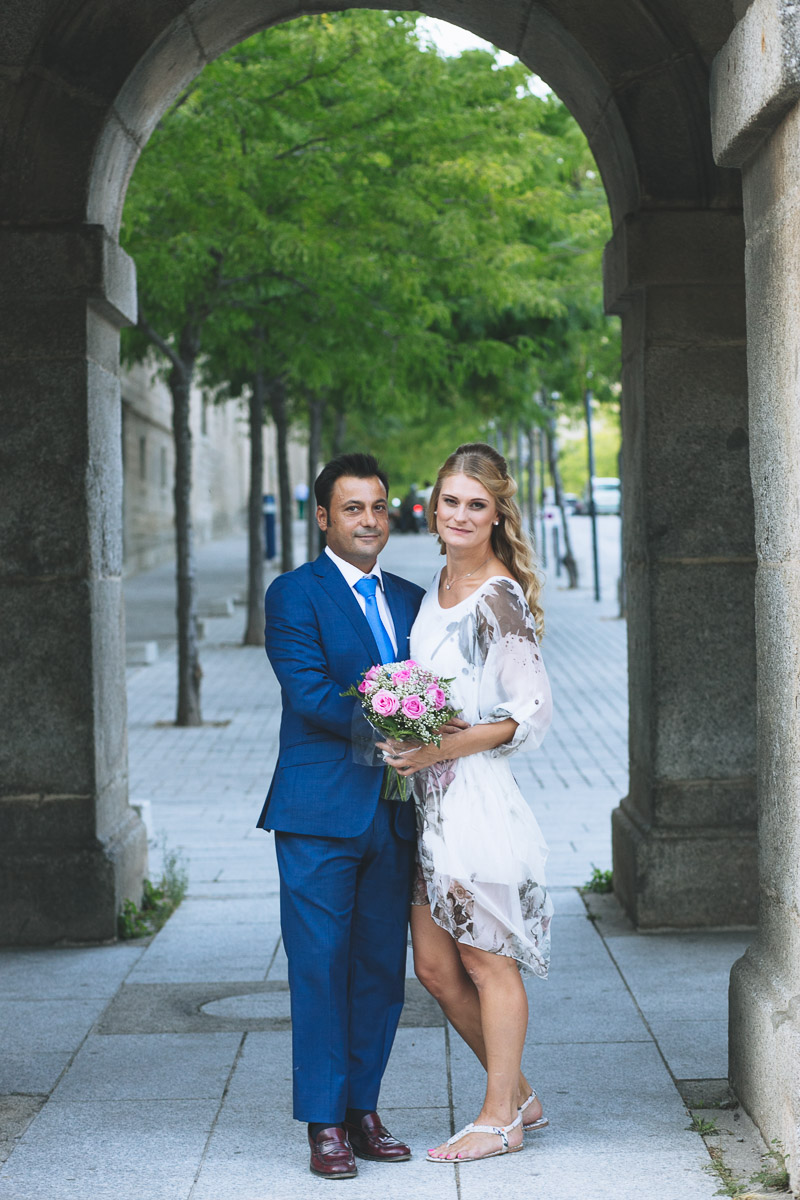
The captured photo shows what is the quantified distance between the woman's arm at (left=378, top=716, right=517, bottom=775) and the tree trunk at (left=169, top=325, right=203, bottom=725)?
9.55 meters

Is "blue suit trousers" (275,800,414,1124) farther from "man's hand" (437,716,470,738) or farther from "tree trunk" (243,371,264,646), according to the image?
"tree trunk" (243,371,264,646)

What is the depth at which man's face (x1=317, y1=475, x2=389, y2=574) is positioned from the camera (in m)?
4.12

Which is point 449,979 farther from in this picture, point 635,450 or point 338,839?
point 635,450

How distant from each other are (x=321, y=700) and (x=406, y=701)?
12.1 inches

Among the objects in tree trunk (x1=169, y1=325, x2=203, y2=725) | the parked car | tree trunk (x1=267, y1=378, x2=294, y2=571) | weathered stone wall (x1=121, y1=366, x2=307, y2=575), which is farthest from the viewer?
the parked car

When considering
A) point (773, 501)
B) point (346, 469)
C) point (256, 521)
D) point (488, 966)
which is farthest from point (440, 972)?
point (256, 521)

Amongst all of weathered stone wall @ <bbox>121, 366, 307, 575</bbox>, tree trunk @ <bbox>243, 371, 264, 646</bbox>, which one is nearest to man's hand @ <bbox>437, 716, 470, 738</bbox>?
tree trunk @ <bbox>243, 371, 264, 646</bbox>

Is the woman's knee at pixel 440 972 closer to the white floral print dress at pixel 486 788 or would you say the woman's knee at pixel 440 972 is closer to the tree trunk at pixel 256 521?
the white floral print dress at pixel 486 788

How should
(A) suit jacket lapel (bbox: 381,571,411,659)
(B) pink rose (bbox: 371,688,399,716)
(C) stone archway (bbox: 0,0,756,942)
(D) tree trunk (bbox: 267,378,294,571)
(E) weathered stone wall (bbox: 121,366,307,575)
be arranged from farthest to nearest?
(E) weathered stone wall (bbox: 121,366,307,575) < (D) tree trunk (bbox: 267,378,294,571) < (C) stone archway (bbox: 0,0,756,942) < (A) suit jacket lapel (bbox: 381,571,411,659) < (B) pink rose (bbox: 371,688,399,716)

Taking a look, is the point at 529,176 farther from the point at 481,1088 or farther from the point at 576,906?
Result: the point at 481,1088

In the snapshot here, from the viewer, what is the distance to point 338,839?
404cm

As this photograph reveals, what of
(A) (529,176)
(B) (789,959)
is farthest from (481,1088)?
(A) (529,176)

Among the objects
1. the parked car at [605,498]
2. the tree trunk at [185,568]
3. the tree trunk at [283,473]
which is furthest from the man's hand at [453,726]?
the parked car at [605,498]

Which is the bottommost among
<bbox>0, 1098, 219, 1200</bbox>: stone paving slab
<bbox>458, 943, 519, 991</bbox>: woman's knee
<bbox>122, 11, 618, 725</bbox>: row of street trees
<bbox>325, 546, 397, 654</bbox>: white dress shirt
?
<bbox>0, 1098, 219, 1200</bbox>: stone paving slab
